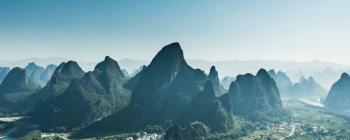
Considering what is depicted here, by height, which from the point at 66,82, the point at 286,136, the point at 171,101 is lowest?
the point at 286,136

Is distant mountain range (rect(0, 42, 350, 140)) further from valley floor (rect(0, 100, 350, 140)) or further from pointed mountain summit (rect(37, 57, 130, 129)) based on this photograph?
valley floor (rect(0, 100, 350, 140))

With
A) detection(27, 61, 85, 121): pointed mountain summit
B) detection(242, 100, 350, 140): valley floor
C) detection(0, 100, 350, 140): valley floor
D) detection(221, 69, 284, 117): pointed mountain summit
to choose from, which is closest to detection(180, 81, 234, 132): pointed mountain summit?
detection(0, 100, 350, 140): valley floor

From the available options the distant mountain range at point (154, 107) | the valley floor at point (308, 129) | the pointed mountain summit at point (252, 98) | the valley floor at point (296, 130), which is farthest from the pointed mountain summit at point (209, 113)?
the pointed mountain summit at point (252, 98)

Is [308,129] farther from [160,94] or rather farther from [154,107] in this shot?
[154,107]

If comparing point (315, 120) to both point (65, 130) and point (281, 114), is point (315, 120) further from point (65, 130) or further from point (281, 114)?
point (65, 130)

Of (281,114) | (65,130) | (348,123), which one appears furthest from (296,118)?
(65,130)

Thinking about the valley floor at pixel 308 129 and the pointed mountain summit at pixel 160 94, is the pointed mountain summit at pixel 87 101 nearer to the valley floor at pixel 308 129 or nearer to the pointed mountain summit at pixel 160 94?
the pointed mountain summit at pixel 160 94
